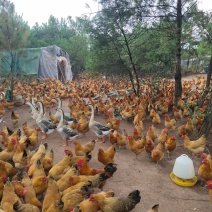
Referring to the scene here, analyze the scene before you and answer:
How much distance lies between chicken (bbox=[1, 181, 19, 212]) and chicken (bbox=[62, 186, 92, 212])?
82 centimetres

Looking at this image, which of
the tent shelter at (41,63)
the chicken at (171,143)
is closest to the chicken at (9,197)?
the chicken at (171,143)

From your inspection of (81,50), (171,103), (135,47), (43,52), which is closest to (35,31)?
(81,50)

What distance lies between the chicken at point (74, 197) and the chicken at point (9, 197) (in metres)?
0.82

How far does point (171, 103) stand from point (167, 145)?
472 centimetres

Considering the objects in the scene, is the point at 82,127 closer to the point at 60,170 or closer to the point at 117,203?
the point at 60,170

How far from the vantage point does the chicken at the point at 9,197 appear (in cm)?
353

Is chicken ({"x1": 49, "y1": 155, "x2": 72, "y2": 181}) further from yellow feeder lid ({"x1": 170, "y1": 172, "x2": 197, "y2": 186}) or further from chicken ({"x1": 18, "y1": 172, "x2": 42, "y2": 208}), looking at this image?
yellow feeder lid ({"x1": 170, "y1": 172, "x2": 197, "y2": 186})

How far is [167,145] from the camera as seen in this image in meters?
6.31

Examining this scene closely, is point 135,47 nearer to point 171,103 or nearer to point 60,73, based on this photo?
point 171,103

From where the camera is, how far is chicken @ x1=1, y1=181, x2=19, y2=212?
3533 millimetres

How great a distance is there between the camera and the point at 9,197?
3.63 m

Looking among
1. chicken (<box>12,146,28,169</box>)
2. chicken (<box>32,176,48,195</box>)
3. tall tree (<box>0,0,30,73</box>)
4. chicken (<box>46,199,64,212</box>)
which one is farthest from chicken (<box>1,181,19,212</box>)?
tall tree (<box>0,0,30,73</box>)

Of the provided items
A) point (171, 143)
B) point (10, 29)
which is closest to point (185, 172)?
A: point (171, 143)

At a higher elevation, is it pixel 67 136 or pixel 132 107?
pixel 132 107
